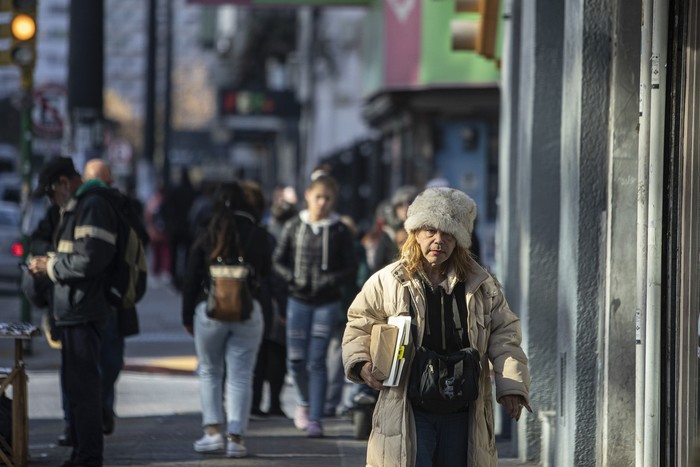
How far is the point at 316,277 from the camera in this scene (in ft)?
36.1

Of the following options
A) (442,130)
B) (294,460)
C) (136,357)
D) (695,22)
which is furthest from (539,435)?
(442,130)

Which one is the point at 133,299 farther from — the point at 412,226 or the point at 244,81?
the point at 244,81

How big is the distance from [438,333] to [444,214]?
506mm

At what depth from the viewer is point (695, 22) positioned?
7188 mm

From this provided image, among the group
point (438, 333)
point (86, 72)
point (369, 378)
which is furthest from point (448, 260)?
point (86, 72)

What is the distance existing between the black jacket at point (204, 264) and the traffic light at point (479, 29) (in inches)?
112

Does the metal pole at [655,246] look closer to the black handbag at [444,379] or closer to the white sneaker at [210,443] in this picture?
the black handbag at [444,379]

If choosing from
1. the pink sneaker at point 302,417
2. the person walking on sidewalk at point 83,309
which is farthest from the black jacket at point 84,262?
the pink sneaker at point 302,417

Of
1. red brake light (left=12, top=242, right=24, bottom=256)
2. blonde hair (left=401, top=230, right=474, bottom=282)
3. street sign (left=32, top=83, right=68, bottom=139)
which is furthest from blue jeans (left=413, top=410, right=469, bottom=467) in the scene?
street sign (left=32, top=83, right=68, bottom=139)

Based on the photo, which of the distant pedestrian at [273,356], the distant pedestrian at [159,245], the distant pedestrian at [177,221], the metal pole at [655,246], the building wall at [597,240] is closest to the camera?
the metal pole at [655,246]

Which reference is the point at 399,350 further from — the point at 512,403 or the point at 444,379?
the point at 512,403

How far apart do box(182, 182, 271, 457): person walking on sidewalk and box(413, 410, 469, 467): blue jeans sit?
348 centimetres

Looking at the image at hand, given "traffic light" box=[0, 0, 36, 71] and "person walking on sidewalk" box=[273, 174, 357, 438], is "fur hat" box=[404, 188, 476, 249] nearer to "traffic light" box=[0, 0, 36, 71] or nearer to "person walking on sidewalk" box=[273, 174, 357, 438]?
"person walking on sidewalk" box=[273, 174, 357, 438]

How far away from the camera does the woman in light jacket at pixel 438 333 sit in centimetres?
639
